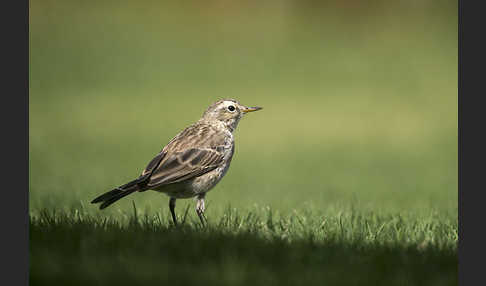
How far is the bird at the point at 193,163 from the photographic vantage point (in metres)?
6.81

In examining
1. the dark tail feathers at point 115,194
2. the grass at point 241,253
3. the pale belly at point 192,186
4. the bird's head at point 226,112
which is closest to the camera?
the grass at point 241,253

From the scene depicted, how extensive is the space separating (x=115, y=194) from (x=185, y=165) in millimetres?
1048

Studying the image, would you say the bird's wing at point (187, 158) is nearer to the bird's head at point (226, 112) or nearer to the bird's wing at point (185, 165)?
the bird's wing at point (185, 165)

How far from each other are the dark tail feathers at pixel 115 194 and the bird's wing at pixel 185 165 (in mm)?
210

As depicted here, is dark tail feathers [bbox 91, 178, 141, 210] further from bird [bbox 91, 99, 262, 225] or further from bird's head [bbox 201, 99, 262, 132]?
bird's head [bbox 201, 99, 262, 132]

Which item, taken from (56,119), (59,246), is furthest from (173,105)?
(59,246)

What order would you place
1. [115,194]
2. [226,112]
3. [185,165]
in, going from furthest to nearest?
[226,112] < [185,165] < [115,194]

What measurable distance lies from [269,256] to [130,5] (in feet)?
65.1

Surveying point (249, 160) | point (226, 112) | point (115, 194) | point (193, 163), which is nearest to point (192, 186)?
point (193, 163)

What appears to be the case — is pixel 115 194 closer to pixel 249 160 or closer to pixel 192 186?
pixel 192 186

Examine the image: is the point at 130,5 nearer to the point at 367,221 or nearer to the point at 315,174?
the point at 315,174

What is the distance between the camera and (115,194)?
6273mm

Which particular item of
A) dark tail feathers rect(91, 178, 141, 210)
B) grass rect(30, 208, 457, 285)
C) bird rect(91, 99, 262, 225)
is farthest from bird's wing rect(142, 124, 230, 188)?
grass rect(30, 208, 457, 285)

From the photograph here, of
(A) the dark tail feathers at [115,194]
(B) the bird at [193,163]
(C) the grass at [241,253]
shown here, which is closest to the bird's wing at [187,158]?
(B) the bird at [193,163]
